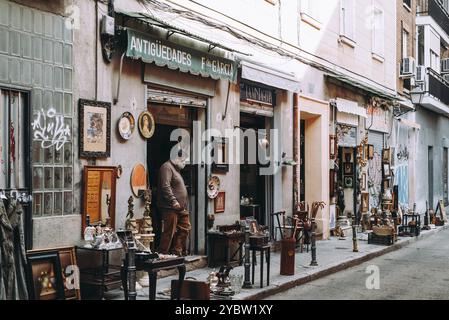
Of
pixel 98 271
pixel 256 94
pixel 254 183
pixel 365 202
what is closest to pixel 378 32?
pixel 365 202

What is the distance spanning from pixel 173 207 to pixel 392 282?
3.85m

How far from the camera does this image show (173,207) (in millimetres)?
→ 10062

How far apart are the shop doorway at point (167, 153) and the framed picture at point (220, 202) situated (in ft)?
1.47

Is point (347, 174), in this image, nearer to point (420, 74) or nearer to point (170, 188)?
point (420, 74)

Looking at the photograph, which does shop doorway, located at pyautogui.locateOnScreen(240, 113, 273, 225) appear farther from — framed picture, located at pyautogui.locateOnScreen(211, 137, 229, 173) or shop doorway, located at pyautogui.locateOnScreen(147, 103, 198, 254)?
shop doorway, located at pyautogui.locateOnScreen(147, 103, 198, 254)

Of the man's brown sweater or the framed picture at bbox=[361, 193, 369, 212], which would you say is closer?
the man's brown sweater

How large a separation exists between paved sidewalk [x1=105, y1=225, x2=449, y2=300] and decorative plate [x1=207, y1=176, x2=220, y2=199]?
134cm

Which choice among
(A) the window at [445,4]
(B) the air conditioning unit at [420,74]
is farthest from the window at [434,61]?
(B) the air conditioning unit at [420,74]

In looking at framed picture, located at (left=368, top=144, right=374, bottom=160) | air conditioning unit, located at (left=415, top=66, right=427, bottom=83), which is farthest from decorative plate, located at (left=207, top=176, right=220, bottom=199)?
air conditioning unit, located at (left=415, top=66, right=427, bottom=83)

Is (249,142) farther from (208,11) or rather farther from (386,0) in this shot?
(386,0)

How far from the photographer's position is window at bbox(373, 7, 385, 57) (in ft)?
67.4

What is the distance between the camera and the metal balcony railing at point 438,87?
2543cm

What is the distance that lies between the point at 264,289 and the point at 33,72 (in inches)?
171

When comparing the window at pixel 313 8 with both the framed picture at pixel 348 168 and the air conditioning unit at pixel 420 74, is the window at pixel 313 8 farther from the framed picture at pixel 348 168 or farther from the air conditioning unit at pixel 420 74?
the air conditioning unit at pixel 420 74
